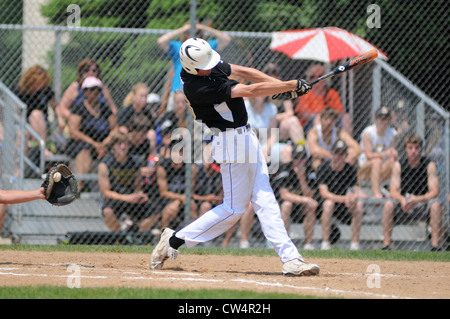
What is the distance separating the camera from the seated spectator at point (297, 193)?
959 cm

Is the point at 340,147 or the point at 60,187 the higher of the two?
the point at 340,147

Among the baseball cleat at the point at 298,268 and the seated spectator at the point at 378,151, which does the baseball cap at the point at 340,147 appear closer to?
the seated spectator at the point at 378,151

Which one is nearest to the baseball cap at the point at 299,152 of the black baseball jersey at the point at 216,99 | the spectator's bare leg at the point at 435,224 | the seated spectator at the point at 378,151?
the seated spectator at the point at 378,151

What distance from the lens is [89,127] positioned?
984 centimetres

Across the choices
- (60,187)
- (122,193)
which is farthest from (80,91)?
(60,187)

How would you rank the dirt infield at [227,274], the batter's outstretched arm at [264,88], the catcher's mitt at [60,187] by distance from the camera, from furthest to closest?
the catcher's mitt at [60,187] → the batter's outstretched arm at [264,88] → the dirt infield at [227,274]

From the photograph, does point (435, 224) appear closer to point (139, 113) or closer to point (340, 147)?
point (340, 147)

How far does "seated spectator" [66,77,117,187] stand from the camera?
32.1 feet

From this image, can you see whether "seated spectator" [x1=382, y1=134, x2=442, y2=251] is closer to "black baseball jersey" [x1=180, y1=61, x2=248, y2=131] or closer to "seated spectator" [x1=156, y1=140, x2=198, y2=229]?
"seated spectator" [x1=156, y1=140, x2=198, y2=229]

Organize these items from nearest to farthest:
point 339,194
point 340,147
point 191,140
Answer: point 191,140, point 339,194, point 340,147

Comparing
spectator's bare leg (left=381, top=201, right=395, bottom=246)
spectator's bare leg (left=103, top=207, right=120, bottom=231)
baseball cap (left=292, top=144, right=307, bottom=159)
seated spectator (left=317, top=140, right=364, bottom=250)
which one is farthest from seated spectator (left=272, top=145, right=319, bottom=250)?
spectator's bare leg (left=103, top=207, right=120, bottom=231)

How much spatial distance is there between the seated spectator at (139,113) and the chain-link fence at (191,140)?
19 mm

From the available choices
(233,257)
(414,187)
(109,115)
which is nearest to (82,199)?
(109,115)

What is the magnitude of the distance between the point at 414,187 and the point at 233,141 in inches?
170
